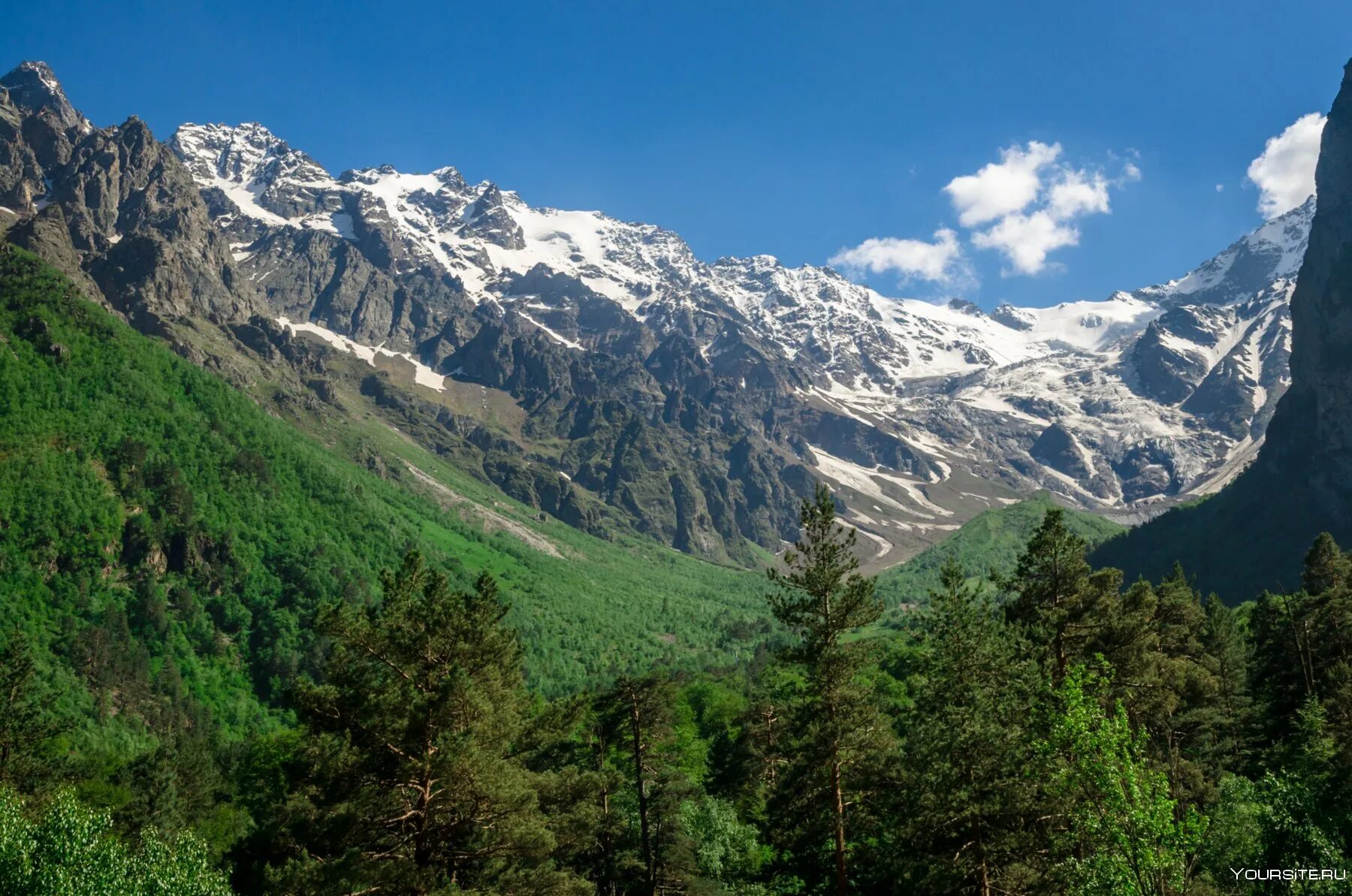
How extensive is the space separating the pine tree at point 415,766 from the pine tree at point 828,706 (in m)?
9.82

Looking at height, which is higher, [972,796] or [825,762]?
Answer: [972,796]

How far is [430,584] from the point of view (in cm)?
3719

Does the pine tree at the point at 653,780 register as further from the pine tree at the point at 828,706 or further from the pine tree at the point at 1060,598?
the pine tree at the point at 1060,598

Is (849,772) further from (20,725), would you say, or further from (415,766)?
(20,725)

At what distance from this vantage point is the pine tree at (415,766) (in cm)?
3023

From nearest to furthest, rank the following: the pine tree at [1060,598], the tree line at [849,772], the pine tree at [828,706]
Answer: the tree line at [849,772], the pine tree at [828,706], the pine tree at [1060,598]

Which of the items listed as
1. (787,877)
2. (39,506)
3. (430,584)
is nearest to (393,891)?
(430,584)

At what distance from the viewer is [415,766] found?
103 ft

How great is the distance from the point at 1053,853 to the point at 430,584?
25896mm

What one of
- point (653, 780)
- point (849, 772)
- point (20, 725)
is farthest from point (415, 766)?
point (20, 725)

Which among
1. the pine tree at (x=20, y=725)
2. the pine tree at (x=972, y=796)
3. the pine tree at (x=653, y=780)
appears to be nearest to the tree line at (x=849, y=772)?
the pine tree at (x=972, y=796)

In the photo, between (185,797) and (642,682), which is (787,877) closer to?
(642,682)

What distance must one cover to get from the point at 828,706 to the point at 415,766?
15.4 m

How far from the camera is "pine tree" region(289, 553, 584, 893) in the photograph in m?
30.2
